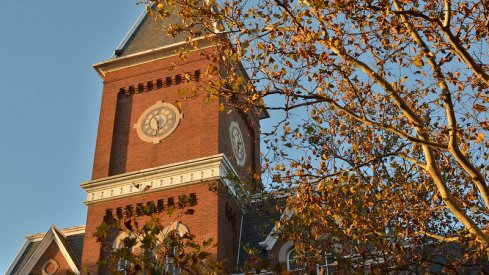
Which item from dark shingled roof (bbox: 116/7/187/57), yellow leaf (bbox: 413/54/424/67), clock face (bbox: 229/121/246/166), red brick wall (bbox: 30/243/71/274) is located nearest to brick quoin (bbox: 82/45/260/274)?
clock face (bbox: 229/121/246/166)

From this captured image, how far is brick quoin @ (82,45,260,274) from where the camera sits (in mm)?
24172

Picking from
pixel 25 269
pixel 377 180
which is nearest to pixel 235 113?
pixel 25 269

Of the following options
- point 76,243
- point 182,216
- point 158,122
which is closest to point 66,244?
point 76,243

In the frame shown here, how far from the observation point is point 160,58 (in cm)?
2916

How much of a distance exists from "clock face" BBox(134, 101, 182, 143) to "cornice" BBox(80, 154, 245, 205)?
6.32ft

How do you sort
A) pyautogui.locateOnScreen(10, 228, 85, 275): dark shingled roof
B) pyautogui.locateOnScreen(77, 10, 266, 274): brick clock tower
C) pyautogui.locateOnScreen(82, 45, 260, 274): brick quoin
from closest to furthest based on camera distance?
pyautogui.locateOnScreen(82, 45, 260, 274): brick quoin, pyautogui.locateOnScreen(77, 10, 266, 274): brick clock tower, pyautogui.locateOnScreen(10, 228, 85, 275): dark shingled roof

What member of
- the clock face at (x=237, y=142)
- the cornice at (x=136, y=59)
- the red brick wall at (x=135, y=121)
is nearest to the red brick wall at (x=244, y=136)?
the clock face at (x=237, y=142)

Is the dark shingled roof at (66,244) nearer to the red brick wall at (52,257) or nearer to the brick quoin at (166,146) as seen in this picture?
the red brick wall at (52,257)

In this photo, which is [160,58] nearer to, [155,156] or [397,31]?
[155,156]

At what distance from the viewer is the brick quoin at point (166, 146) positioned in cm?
2417

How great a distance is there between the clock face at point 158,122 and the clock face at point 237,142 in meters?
2.54

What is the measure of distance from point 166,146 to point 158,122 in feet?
4.43

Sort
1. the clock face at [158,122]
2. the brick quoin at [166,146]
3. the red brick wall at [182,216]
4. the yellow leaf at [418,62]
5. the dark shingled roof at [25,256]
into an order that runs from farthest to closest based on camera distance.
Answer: the dark shingled roof at [25,256]
the clock face at [158,122]
the brick quoin at [166,146]
the red brick wall at [182,216]
the yellow leaf at [418,62]

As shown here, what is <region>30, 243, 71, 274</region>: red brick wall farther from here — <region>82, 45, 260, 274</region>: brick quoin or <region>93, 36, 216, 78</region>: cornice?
<region>93, 36, 216, 78</region>: cornice
